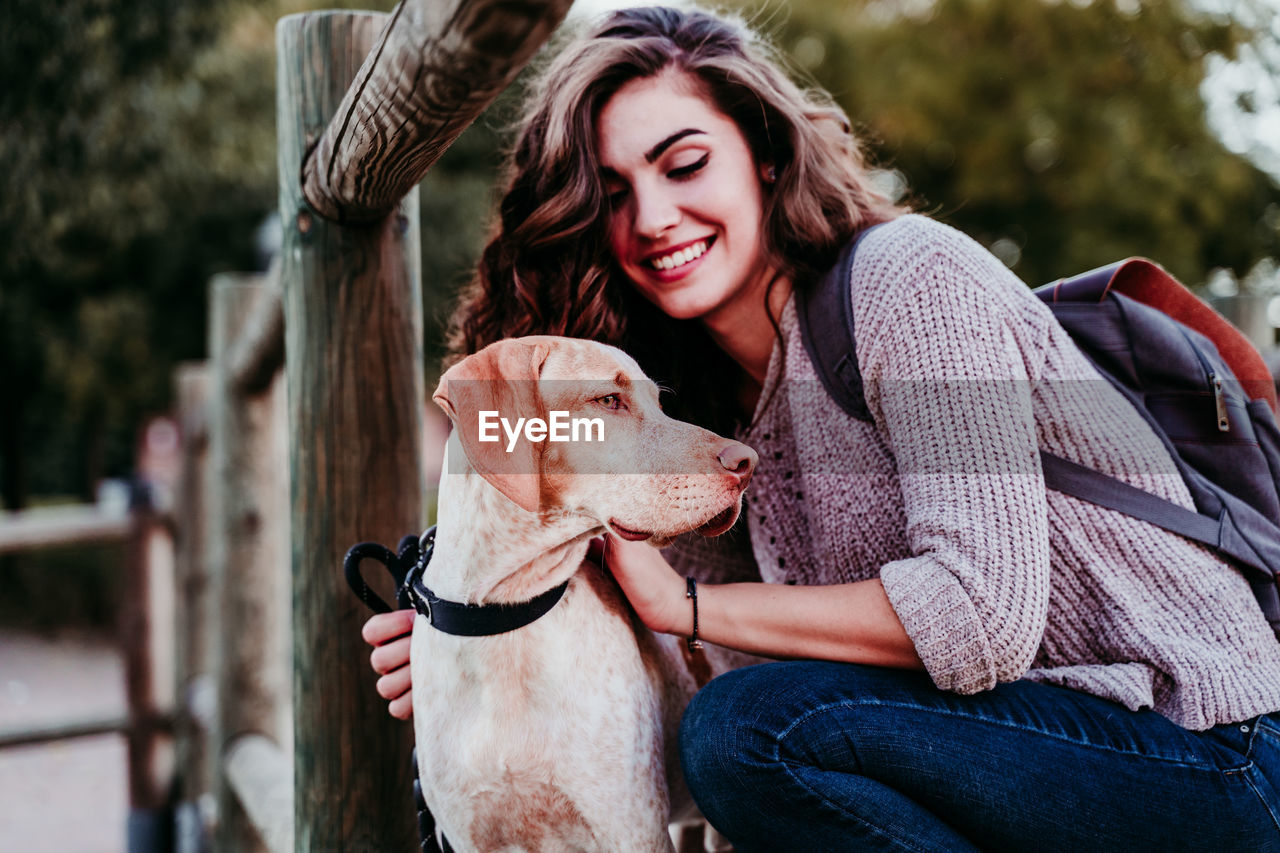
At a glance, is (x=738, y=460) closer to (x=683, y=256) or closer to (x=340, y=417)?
(x=683, y=256)

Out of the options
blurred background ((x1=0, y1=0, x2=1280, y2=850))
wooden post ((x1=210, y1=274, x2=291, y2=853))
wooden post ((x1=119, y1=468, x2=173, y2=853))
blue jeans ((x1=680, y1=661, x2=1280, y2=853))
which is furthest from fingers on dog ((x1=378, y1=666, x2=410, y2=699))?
blurred background ((x1=0, y1=0, x2=1280, y2=850))

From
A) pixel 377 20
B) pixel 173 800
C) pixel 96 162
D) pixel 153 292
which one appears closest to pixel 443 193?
pixel 153 292

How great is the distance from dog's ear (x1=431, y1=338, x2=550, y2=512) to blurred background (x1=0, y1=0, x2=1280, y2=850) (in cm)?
763

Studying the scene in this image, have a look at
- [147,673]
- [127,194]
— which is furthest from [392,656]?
[127,194]

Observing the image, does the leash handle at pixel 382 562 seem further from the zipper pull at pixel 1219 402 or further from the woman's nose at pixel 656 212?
the zipper pull at pixel 1219 402

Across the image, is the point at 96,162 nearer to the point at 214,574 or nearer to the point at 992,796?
the point at 214,574

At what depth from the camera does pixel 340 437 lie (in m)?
1.79

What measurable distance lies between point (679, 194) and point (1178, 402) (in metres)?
0.92

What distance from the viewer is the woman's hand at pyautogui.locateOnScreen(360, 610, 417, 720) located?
175 cm

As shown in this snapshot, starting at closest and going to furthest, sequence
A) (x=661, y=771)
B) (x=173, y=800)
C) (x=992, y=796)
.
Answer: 1. (x=992, y=796)
2. (x=661, y=771)
3. (x=173, y=800)

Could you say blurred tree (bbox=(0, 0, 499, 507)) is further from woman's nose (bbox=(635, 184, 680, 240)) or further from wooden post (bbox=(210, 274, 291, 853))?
woman's nose (bbox=(635, 184, 680, 240))

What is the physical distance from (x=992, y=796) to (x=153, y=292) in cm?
1215

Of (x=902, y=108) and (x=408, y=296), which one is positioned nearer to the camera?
(x=408, y=296)

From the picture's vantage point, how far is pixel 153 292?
11680mm
